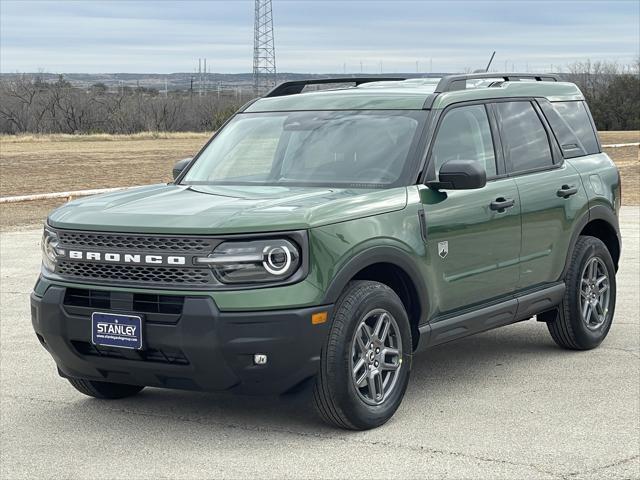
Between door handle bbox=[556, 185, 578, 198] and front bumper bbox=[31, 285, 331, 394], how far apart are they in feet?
8.96

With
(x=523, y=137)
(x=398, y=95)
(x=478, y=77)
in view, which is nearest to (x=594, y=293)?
(x=523, y=137)

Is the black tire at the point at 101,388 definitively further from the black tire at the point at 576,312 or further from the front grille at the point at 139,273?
the black tire at the point at 576,312

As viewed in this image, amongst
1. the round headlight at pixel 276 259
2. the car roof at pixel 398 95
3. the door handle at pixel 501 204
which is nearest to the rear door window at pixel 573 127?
the car roof at pixel 398 95

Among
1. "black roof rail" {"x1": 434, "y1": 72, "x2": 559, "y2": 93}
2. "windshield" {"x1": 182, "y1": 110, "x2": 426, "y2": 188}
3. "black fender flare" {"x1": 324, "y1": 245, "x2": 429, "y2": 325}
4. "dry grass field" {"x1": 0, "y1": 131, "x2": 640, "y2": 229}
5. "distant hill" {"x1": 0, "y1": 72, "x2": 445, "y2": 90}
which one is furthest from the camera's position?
"distant hill" {"x1": 0, "y1": 72, "x2": 445, "y2": 90}

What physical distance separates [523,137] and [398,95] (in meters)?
1.12

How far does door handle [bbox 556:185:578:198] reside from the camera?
26.2ft

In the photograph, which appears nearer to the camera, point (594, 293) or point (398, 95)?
point (398, 95)

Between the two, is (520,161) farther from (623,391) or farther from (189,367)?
(189,367)

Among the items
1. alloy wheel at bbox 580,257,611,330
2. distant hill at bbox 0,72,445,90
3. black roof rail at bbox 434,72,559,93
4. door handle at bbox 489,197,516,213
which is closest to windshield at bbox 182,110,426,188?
black roof rail at bbox 434,72,559,93

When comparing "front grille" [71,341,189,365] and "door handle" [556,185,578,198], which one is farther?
"door handle" [556,185,578,198]

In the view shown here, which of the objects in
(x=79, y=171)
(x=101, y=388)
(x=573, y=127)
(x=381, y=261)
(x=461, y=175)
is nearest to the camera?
(x=381, y=261)

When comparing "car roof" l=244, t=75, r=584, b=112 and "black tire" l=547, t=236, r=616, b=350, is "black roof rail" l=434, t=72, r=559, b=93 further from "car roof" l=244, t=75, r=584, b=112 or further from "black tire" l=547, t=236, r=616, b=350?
"black tire" l=547, t=236, r=616, b=350

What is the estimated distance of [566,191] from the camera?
8031mm

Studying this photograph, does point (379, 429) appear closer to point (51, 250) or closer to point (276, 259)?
point (276, 259)
